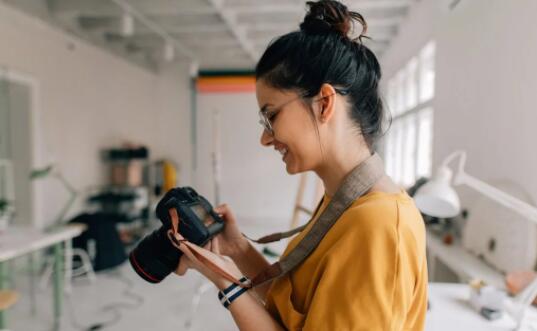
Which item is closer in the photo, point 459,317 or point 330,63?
point 330,63

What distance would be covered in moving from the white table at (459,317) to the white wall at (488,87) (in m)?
0.70

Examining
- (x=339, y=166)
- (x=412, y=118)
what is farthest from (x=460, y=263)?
(x=412, y=118)

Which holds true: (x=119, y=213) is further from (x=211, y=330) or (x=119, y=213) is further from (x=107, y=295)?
(x=211, y=330)

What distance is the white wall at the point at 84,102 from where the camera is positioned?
3.93 meters

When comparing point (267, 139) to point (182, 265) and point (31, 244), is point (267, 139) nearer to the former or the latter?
point (182, 265)

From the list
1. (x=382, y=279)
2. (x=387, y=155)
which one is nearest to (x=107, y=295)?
(x=382, y=279)

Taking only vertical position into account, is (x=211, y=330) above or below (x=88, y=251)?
below

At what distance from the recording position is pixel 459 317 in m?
1.35

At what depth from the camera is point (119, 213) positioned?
5066 mm

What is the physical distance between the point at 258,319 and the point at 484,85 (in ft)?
7.42

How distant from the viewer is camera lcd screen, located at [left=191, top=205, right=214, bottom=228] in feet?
2.66

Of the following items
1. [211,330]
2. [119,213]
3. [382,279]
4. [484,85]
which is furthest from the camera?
[119,213]

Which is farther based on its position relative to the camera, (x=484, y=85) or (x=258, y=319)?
(x=484, y=85)

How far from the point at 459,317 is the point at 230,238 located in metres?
0.97
